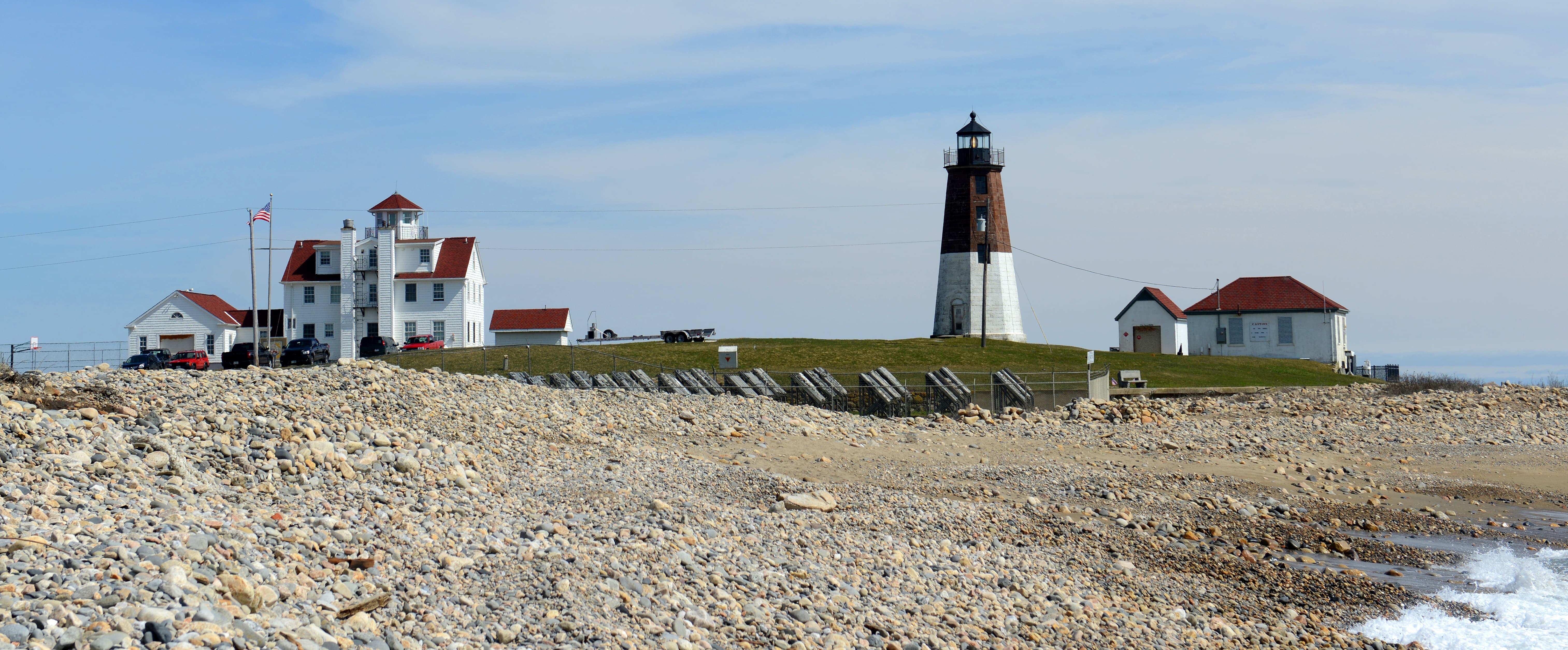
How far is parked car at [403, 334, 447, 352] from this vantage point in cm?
5456

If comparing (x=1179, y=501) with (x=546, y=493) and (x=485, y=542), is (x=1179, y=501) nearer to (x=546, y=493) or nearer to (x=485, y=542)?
(x=546, y=493)

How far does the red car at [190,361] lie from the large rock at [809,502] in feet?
119

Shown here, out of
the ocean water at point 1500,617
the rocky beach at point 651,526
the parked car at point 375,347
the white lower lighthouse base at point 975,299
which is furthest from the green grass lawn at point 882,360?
Result: the ocean water at point 1500,617

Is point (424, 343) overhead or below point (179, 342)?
below

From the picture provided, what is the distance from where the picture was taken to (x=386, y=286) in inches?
2340

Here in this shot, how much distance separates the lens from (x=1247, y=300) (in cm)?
5928

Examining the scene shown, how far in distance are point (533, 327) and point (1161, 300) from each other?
115 ft

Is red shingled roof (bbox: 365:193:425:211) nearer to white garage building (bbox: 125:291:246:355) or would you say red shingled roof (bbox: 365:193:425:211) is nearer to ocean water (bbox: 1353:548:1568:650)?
white garage building (bbox: 125:291:246:355)

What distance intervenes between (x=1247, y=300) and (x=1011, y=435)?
3946cm

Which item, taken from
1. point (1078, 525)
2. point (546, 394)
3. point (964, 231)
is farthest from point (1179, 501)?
point (964, 231)

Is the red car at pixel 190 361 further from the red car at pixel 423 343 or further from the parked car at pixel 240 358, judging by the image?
the red car at pixel 423 343

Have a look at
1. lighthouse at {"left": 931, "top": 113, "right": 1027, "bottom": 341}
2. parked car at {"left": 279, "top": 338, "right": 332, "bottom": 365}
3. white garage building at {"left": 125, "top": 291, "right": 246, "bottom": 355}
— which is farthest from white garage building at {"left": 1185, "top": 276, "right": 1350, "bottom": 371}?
white garage building at {"left": 125, "top": 291, "right": 246, "bottom": 355}

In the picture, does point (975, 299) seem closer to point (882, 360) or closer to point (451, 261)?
point (882, 360)

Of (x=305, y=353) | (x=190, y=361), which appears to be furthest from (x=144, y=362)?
(x=305, y=353)
